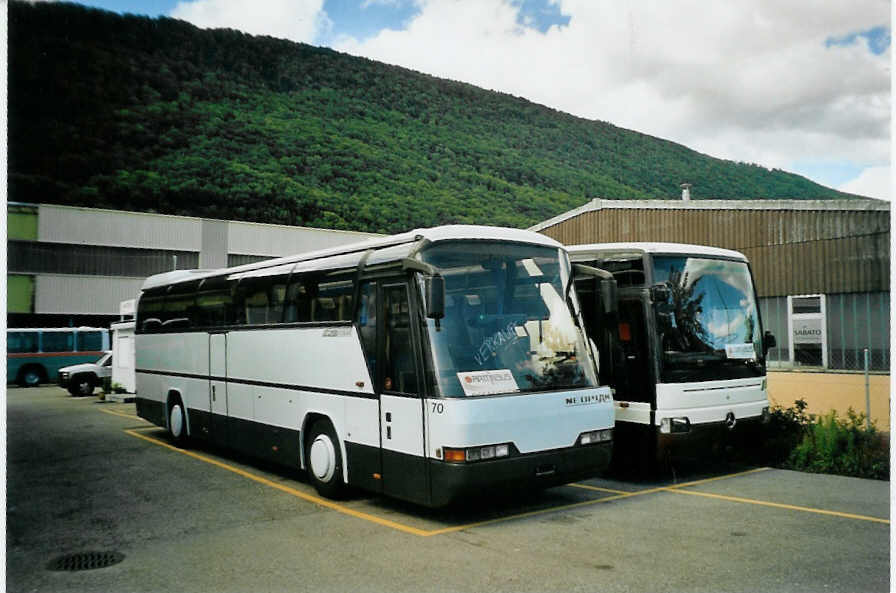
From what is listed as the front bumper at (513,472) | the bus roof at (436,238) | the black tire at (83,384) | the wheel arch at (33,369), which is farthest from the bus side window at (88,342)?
the front bumper at (513,472)

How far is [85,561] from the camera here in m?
6.31

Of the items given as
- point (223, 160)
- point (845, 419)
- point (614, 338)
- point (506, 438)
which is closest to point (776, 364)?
point (845, 419)

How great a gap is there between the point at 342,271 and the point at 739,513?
509 centimetres

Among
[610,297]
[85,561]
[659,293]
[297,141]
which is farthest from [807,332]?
[297,141]

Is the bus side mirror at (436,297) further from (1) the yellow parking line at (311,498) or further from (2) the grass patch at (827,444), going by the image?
(2) the grass patch at (827,444)

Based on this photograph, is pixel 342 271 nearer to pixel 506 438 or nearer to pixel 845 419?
pixel 506 438

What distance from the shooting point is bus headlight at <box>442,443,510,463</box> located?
6.73m

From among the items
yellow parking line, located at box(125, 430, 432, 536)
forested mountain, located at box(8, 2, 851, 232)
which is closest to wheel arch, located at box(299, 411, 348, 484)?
yellow parking line, located at box(125, 430, 432, 536)

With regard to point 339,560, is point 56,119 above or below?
above

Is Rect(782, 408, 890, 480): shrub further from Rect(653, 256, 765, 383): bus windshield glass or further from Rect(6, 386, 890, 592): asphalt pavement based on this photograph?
Rect(653, 256, 765, 383): bus windshield glass

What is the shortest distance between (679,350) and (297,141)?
35490mm

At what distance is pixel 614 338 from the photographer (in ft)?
32.1

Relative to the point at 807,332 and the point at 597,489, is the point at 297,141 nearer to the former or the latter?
the point at 807,332

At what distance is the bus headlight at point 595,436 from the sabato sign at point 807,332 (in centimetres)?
1062
